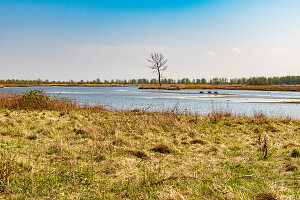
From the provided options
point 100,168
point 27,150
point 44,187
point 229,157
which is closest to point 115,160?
point 100,168

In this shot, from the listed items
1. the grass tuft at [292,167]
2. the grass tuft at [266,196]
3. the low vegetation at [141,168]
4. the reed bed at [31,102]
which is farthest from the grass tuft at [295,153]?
the reed bed at [31,102]

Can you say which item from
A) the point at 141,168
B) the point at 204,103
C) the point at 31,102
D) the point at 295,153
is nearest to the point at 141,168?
the point at 141,168

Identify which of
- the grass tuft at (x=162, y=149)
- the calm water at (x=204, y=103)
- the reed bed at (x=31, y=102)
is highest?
the reed bed at (x=31, y=102)

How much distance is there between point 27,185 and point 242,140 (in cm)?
723

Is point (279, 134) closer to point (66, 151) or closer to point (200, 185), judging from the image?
point (200, 185)

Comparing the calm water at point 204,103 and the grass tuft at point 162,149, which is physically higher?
the grass tuft at point 162,149

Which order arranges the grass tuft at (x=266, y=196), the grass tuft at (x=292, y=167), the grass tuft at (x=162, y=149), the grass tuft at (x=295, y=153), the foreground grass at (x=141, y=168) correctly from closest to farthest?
the grass tuft at (x=266, y=196) → the foreground grass at (x=141, y=168) → the grass tuft at (x=292, y=167) → the grass tuft at (x=295, y=153) → the grass tuft at (x=162, y=149)

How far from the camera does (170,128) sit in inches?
414

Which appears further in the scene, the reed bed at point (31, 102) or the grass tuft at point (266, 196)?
the reed bed at point (31, 102)

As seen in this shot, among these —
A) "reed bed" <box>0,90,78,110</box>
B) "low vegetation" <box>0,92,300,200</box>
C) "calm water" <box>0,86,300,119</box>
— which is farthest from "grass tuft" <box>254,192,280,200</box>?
"reed bed" <box>0,90,78,110</box>

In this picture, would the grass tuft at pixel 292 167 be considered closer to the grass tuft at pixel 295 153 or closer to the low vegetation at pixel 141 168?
the low vegetation at pixel 141 168

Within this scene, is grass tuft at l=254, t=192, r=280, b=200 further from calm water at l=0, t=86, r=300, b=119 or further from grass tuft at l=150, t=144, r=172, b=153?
calm water at l=0, t=86, r=300, b=119

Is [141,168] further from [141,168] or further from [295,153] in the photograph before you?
[295,153]

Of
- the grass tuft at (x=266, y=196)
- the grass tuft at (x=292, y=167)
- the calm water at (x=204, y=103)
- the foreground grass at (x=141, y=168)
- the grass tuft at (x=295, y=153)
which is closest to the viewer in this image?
the grass tuft at (x=266, y=196)
